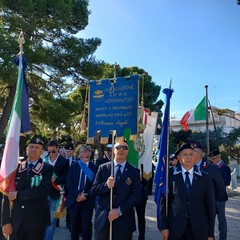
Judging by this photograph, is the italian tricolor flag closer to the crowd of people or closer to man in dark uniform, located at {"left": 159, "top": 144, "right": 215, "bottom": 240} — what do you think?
the crowd of people

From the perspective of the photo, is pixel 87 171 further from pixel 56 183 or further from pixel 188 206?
pixel 188 206

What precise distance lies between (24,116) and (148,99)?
28.1 metres

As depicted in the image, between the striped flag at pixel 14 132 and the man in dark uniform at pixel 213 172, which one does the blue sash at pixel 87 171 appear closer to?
the striped flag at pixel 14 132

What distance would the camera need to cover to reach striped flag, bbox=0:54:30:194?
3902 millimetres

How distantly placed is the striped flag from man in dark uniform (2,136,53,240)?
0.10 m

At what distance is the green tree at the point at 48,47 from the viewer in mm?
14906

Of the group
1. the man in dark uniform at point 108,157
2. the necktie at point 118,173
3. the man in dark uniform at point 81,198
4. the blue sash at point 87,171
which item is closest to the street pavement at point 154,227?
the man in dark uniform at point 81,198

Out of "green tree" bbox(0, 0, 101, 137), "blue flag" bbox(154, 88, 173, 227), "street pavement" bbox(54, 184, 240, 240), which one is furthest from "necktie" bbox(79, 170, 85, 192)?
"green tree" bbox(0, 0, 101, 137)

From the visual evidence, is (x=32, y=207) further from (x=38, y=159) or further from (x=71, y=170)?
(x=71, y=170)

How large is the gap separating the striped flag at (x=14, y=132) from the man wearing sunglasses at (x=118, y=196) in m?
1.09

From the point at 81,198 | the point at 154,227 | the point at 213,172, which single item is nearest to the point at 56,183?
the point at 81,198

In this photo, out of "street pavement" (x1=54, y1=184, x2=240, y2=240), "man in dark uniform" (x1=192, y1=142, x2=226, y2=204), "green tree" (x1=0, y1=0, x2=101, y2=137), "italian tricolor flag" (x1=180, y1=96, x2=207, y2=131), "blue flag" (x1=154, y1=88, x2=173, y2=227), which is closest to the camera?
"blue flag" (x1=154, y1=88, x2=173, y2=227)

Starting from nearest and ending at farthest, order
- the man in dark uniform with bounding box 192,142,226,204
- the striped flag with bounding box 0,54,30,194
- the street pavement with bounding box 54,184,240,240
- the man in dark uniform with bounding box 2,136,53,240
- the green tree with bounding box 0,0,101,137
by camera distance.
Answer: the man in dark uniform with bounding box 2,136,53,240
the striped flag with bounding box 0,54,30,194
the man in dark uniform with bounding box 192,142,226,204
the street pavement with bounding box 54,184,240,240
the green tree with bounding box 0,0,101,137

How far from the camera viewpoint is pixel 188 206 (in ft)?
11.5
